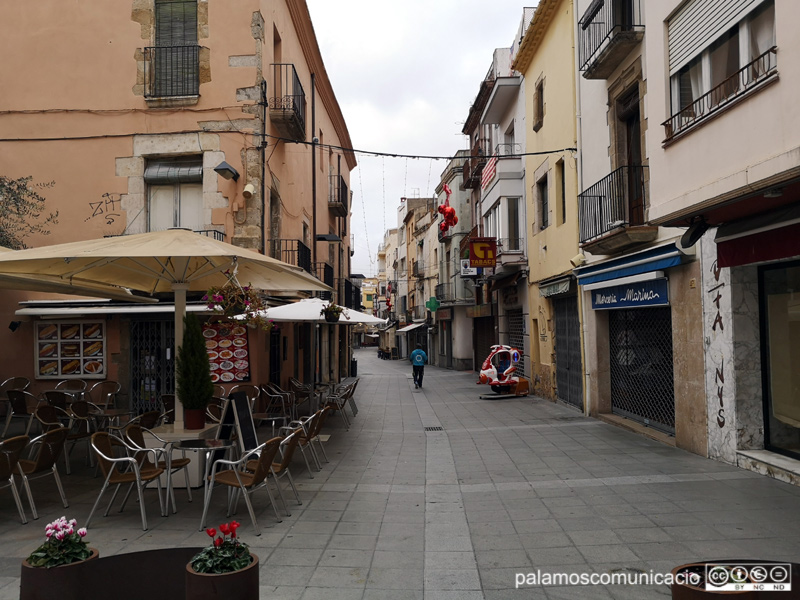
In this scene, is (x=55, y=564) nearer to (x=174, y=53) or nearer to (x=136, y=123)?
(x=136, y=123)

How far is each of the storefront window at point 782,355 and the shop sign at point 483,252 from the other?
12887 mm

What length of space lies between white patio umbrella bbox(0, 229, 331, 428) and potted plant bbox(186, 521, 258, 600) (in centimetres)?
376

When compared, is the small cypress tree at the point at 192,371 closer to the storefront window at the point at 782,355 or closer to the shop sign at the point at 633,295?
the shop sign at the point at 633,295

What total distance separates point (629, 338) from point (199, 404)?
8385mm

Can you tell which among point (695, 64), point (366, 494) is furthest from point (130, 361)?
point (695, 64)

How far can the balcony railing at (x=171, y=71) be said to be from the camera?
13305mm

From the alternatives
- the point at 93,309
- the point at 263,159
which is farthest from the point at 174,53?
the point at 93,309

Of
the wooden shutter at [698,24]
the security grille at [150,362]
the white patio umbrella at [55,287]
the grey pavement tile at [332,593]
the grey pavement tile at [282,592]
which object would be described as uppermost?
the wooden shutter at [698,24]

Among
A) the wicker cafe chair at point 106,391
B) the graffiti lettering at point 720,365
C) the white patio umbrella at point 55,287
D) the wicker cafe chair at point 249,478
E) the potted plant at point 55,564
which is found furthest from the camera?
the wicker cafe chair at point 106,391

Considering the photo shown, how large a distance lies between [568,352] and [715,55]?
9064 mm

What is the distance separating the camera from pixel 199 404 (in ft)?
25.9

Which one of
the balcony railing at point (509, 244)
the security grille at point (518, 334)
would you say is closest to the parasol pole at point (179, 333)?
the security grille at point (518, 334)

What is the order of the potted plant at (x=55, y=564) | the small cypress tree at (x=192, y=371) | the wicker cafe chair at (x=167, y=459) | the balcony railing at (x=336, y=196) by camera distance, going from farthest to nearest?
the balcony railing at (x=336, y=196) → the small cypress tree at (x=192, y=371) → the wicker cafe chair at (x=167, y=459) → the potted plant at (x=55, y=564)

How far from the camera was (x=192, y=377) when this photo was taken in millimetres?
7824
